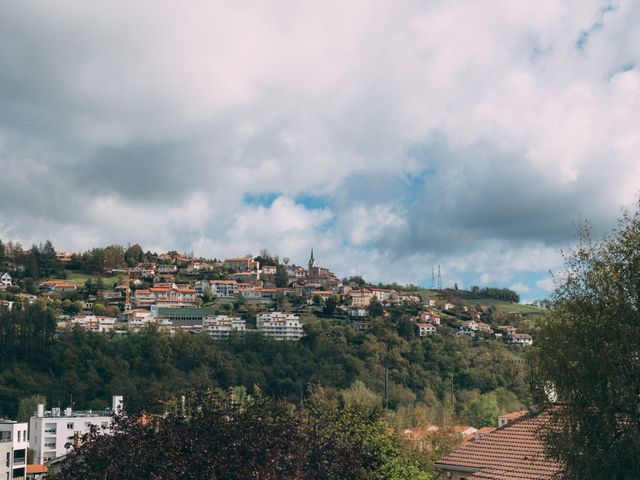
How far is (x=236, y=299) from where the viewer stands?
615 feet

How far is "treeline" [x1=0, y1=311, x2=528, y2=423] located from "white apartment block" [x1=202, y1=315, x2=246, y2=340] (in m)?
13.2

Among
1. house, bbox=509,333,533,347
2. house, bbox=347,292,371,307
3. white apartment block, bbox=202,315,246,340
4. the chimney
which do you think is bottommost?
the chimney

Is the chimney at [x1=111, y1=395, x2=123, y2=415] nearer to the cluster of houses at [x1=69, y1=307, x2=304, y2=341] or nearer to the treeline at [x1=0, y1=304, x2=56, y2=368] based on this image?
the treeline at [x1=0, y1=304, x2=56, y2=368]

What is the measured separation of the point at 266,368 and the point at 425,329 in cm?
4571

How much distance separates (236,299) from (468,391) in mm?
86549

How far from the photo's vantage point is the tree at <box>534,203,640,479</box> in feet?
57.7

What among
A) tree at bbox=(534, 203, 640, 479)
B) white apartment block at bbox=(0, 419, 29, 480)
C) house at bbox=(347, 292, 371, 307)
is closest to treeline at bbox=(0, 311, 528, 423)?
white apartment block at bbox=(0, 419, 29, 480)

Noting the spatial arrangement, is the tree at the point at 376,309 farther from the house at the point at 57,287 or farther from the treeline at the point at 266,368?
the house at the point at 57,287

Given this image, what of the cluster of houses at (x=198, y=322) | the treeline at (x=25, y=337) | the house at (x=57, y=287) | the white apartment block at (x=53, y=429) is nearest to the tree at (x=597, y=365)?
the white apartment block at (x=53, y=429)

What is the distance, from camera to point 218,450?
23.6 m

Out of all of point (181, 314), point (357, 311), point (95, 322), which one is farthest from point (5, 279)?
point (357, 311)

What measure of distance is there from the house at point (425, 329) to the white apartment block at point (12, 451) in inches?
3626

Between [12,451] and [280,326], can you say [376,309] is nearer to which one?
[280,326]

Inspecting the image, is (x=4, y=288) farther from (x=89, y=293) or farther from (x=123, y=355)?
(x=123, y=355)
